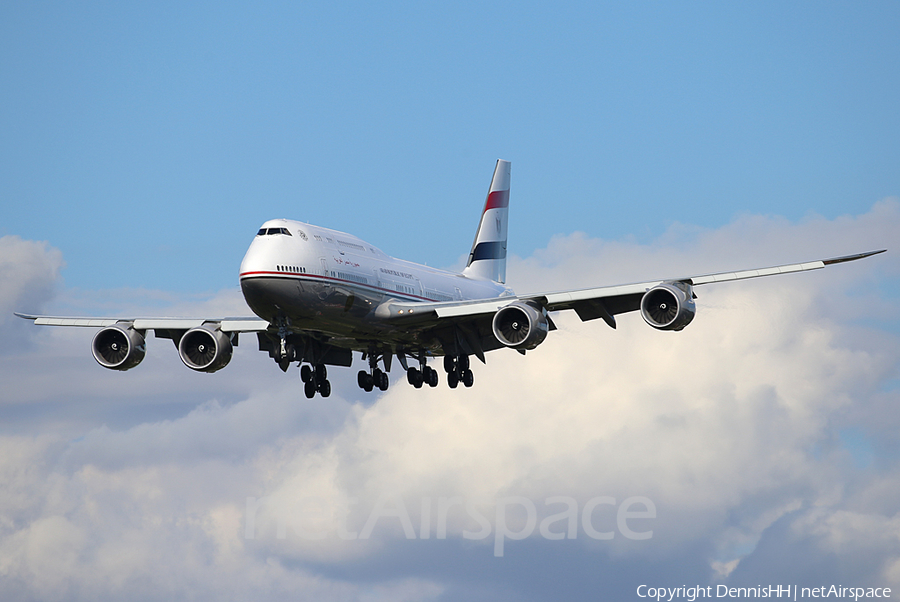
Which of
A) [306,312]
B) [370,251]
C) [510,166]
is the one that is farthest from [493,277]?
[306,312]

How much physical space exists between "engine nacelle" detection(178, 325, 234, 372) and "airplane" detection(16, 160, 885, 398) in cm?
4

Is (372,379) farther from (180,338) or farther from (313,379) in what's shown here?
(180,338)

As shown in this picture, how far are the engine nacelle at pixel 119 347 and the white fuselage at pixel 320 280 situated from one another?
7.66 meters

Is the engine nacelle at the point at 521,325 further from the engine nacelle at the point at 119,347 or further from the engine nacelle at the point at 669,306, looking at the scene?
the engine nacelle at the point at 119,347

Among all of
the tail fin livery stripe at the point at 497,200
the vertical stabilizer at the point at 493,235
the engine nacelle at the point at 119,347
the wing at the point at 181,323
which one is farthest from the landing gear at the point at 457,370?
the tail fin livery stripe at the point at 497,200

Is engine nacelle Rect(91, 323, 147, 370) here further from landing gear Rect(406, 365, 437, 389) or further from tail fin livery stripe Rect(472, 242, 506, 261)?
tail fin livery stripe Rect(472, 242, 506, 261)

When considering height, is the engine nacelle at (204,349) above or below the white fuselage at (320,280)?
below

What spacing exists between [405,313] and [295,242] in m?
6.10

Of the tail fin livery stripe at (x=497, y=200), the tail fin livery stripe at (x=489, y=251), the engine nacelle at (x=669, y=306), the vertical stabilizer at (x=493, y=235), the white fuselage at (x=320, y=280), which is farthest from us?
the tail fin livery stripe at (x=497, y=200)

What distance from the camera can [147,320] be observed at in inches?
1817

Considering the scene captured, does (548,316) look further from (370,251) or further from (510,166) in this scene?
(510,166)

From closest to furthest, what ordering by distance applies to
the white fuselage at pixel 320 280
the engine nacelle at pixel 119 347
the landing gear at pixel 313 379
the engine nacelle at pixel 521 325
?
the white fuselage at pixel 320 280 → the engine nacelle at pixel 521 325 → the engine nacelle at pixel 119 347 → the landing gear at pixel 313 379

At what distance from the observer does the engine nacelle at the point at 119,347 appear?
45688mm

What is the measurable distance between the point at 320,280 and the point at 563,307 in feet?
32.2
